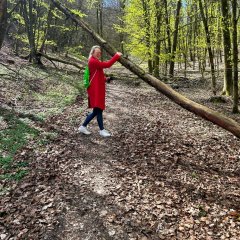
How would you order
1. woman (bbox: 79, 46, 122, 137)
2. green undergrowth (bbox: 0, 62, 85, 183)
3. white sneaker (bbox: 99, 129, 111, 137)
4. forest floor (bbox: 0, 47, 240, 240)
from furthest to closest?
white sneaker (bbox: 99, 129, 111, 137) → woman (bbox: 79, 46, 122, 137) → green undergrowth (bbox: 0, 62, 85, 183) → forest floor (bbox: 0, 47, 240, 240)

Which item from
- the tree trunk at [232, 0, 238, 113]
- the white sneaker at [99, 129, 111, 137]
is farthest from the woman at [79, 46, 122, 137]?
the tree trunk at [232, 0, 238, 113]

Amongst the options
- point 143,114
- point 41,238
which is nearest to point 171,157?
point 41,238

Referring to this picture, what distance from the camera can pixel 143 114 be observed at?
11.6 meters

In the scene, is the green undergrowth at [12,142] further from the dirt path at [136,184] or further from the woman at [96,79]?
the woman at [96,79]

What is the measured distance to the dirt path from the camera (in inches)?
176

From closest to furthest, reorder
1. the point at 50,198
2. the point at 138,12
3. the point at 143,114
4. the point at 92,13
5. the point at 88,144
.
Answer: the point at 50,198 → the point at 88,144 → the point at 143,114 → the point at 138,12 → the point at 92,13

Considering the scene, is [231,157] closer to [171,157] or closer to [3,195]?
[171,157]

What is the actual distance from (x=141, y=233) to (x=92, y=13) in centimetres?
4903

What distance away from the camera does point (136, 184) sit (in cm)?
581

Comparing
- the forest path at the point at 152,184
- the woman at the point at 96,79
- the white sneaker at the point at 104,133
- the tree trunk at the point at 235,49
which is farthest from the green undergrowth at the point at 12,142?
the tree trunk at the point at 235,49

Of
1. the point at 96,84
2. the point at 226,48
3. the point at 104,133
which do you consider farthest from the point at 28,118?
the point at 226,48

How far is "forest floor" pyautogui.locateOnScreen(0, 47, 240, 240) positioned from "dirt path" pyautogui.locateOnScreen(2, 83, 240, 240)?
16mm

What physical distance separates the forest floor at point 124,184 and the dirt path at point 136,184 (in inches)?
0.6

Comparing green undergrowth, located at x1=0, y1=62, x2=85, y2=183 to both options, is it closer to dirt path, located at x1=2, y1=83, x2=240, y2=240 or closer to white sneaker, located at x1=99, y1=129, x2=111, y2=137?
dirt path, located at x1=2, y1=83, x2=240, y2=240
